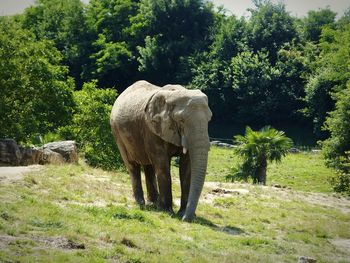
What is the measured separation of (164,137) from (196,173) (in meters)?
1.34

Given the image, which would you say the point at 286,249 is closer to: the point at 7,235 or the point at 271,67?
the point at 7,235

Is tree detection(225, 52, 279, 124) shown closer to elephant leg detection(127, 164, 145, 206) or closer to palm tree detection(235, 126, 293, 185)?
palm tree detection(235, 126, 293, 185)

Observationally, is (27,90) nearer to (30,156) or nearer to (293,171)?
(30,156)

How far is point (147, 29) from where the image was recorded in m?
67.5

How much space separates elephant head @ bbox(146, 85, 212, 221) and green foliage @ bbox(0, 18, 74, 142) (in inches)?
480

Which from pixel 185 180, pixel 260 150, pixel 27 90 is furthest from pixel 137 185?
pixel 260 150

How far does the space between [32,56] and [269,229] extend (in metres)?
16.6

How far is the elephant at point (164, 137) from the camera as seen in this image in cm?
1639

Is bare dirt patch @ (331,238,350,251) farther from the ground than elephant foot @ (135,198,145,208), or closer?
closer

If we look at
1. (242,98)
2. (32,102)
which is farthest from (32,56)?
(242,98)

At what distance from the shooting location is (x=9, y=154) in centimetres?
2409

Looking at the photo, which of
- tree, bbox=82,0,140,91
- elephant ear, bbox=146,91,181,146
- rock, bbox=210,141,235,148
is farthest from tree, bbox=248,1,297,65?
elephant ear, bbox=146,91,181,146

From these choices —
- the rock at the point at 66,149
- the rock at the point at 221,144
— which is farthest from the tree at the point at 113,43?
the rock at the point at 66,149

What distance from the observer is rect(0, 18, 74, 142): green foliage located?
2839cm
